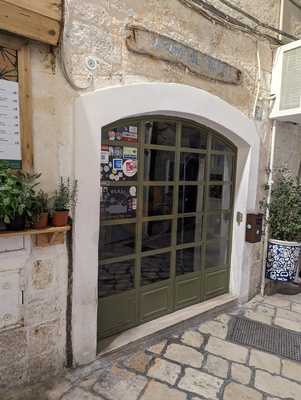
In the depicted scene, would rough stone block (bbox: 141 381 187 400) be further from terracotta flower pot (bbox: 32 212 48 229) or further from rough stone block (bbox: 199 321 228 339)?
terracotta flower pot (bbox: 32 212 48 229)

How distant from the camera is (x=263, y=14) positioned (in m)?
3.57

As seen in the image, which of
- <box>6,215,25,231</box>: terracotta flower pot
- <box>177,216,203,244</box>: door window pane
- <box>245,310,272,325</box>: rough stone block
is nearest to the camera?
<box>6,215,25,231</box>: terracotta flower pot

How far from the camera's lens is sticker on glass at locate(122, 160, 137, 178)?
2777 mm

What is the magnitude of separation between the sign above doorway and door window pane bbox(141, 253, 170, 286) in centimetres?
192

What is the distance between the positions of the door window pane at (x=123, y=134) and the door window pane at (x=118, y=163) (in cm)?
6

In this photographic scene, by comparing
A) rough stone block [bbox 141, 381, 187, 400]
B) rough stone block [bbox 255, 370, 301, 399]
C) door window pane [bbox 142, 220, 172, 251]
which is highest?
door window pane [bbox 142, 220, 172, 251]

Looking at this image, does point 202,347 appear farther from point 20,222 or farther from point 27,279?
point 20,222

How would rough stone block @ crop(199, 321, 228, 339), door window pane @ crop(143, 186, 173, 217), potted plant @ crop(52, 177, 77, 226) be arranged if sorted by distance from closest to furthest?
1. potted plant @ crop(52, 177, 77, 226)
2. door window pane @ crop(143, 186, 173, 217)
3. rough stone block @ crop(199, 321, 228, 339)

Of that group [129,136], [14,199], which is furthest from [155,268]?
[14,199]

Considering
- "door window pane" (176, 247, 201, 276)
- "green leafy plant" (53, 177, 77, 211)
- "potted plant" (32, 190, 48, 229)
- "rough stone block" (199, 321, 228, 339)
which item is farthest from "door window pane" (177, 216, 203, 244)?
"potted plant" (32, 190, 48, 229)

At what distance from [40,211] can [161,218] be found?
141 centimetres

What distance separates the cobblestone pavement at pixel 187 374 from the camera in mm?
2254

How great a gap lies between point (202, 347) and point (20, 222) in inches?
81.4

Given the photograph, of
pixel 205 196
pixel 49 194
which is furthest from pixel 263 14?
pixel 49 194
